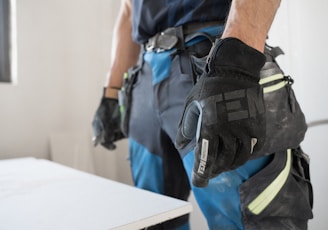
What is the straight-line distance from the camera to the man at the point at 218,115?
428 millimetres

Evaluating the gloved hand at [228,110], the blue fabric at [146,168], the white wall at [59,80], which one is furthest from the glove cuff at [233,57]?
the white wall at [59,80]

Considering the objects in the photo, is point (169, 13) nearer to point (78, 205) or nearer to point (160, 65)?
point (160, 65)

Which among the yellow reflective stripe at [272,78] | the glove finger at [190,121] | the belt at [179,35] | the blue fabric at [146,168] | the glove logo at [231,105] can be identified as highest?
the belt at [179,35]

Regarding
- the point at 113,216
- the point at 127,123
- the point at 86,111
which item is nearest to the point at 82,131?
the point at 86,111

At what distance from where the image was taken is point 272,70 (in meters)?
0.52

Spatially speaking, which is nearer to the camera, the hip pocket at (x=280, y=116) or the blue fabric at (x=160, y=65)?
the hip pocket at (x=280, y=116)

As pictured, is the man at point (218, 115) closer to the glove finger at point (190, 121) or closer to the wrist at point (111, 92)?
the glove finger at point (190, 121)

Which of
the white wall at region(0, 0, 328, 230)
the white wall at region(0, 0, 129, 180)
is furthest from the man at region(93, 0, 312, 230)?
the white wall at region(0, 0, 129, 180)

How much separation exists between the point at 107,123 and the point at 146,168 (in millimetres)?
258

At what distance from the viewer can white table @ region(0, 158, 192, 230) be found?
435 millimetres

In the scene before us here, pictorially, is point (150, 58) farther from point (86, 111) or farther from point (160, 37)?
point (86, 111)

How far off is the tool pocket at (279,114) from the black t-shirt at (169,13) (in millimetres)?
152

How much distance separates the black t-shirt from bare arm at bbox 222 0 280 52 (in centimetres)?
10

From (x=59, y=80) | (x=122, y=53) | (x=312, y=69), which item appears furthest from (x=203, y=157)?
(x=59, y=80)
